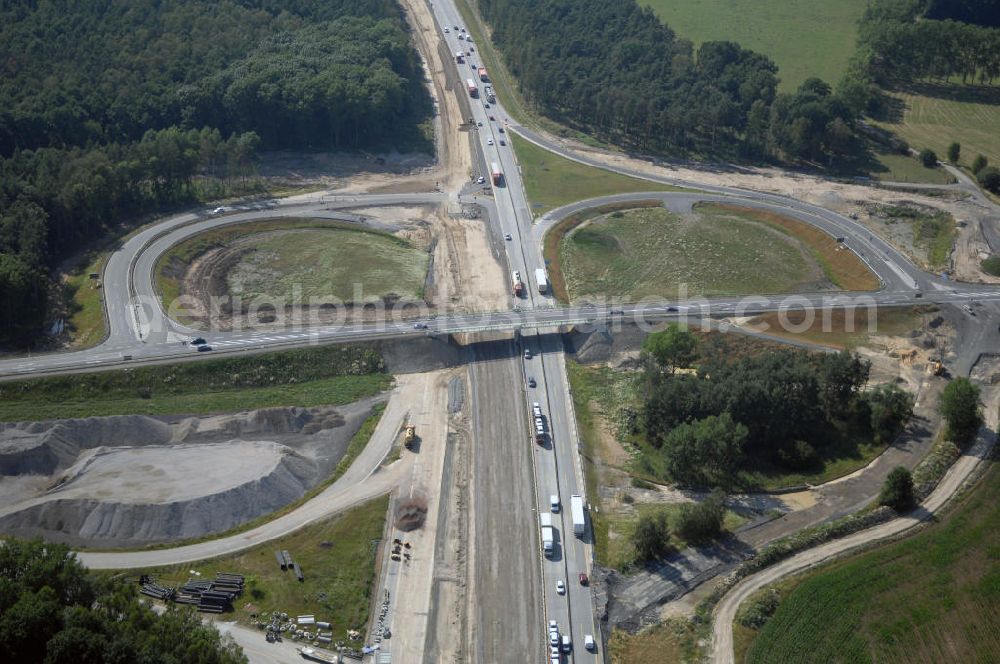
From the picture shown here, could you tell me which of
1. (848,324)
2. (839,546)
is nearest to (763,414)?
(839,546)

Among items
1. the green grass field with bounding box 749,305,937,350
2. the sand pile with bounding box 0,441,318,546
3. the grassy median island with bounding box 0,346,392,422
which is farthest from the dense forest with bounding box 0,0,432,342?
the green grass field with bounding box 749,305,937,350

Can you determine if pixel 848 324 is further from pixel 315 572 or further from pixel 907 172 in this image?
pixel 315 572

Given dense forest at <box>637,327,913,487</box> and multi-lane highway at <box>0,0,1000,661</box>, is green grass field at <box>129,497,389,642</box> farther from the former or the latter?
dense forest at <box>637,327,913,487</box>

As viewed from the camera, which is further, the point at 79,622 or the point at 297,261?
the point at 297,261

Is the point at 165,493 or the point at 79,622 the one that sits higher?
the point at 165,493

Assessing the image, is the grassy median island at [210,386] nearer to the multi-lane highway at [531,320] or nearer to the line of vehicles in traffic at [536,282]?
the multi-lane highway at [531,320]

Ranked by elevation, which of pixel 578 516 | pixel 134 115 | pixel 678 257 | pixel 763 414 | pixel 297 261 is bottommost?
pixel 578 516

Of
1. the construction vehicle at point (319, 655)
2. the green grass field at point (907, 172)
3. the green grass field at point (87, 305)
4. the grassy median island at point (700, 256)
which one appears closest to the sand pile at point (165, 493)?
the construction vehicle at point (319, 655)

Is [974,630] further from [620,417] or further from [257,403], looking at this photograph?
[257,403]
